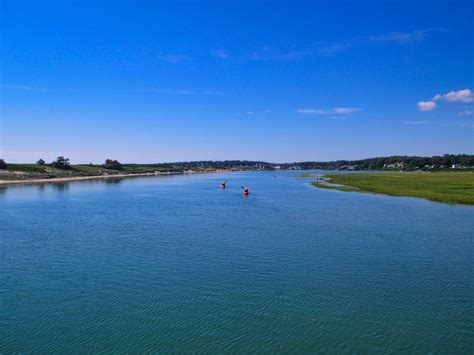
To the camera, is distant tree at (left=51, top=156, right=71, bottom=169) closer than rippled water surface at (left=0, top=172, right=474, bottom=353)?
No

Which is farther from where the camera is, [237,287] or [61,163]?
[61,163]

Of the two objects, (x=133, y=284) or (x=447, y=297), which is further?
(x=133, y=284)

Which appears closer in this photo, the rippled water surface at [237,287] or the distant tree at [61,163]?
the rippled water surface at [237,287]

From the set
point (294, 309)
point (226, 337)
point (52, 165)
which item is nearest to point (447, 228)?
point (294, 309)

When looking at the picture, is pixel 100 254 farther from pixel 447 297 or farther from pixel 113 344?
pixel 447 297

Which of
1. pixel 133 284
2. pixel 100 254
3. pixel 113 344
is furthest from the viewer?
pixel 100 254

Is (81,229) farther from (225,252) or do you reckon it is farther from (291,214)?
(291,214)

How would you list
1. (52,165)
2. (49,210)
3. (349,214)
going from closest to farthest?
1. (349,214)
2. (49,210)
3. (52,165)
